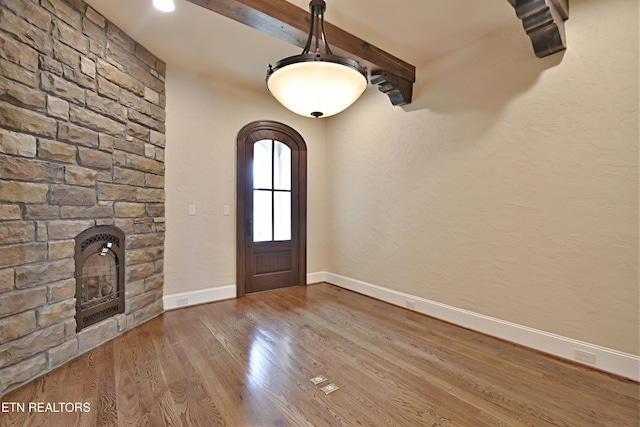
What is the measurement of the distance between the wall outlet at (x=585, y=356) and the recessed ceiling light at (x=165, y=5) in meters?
4.13

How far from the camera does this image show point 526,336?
247 centimetres

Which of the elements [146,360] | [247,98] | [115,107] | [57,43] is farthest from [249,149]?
[146,360]

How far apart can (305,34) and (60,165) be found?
2147 millimetres

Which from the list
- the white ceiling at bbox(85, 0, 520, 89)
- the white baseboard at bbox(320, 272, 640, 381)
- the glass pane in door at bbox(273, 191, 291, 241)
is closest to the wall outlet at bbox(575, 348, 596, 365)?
the white baseboard at bbox(320, 272, 640, 381)

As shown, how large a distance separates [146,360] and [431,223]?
9.65 feet

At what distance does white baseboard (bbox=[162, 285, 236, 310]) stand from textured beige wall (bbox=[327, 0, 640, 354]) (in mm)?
1983

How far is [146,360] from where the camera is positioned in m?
2.24

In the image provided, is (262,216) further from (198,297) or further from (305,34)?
(305,34)

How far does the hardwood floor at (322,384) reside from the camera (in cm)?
164

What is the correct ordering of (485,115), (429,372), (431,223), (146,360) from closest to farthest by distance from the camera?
(429,372) → (146,360) → (485,115) → (431,223)

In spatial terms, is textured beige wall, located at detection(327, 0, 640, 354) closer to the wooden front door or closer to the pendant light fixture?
the wooden front door

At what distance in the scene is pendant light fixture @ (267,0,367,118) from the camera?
177 centimetres

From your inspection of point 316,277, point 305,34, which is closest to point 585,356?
point 316,277

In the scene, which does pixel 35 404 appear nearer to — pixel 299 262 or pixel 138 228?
pixel 138 228
